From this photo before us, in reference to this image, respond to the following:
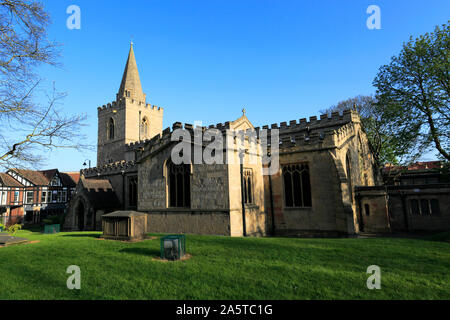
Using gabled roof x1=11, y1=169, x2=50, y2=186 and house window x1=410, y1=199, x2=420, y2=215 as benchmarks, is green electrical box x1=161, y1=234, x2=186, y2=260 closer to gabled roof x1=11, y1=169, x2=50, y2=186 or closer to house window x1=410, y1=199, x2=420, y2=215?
house window x1=410, y1=199, x2=420, y2=215

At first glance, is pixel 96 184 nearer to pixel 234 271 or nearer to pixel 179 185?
pixel 179 185

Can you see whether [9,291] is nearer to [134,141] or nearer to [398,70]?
[398,70]

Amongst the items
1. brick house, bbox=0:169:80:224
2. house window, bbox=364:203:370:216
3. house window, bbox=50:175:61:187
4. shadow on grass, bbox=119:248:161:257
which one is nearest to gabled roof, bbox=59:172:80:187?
brick house, bbox=0:169:80:224

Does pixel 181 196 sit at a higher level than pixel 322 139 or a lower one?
lower

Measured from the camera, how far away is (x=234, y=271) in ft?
24.7

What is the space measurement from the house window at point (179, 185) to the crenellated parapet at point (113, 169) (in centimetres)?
1044

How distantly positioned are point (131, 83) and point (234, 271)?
1804 inches

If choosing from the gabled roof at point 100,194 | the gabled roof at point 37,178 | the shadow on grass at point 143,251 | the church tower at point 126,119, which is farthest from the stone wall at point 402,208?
the gabled roof at point 37,178

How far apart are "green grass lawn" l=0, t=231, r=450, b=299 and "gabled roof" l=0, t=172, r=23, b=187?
3397 centimetres

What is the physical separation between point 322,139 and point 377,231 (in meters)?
8.92

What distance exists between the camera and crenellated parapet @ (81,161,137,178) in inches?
1052

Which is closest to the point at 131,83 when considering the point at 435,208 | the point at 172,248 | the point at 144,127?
the point at 144,127

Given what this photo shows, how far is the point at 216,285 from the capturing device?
6465 mm

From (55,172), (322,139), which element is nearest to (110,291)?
(322,139)
